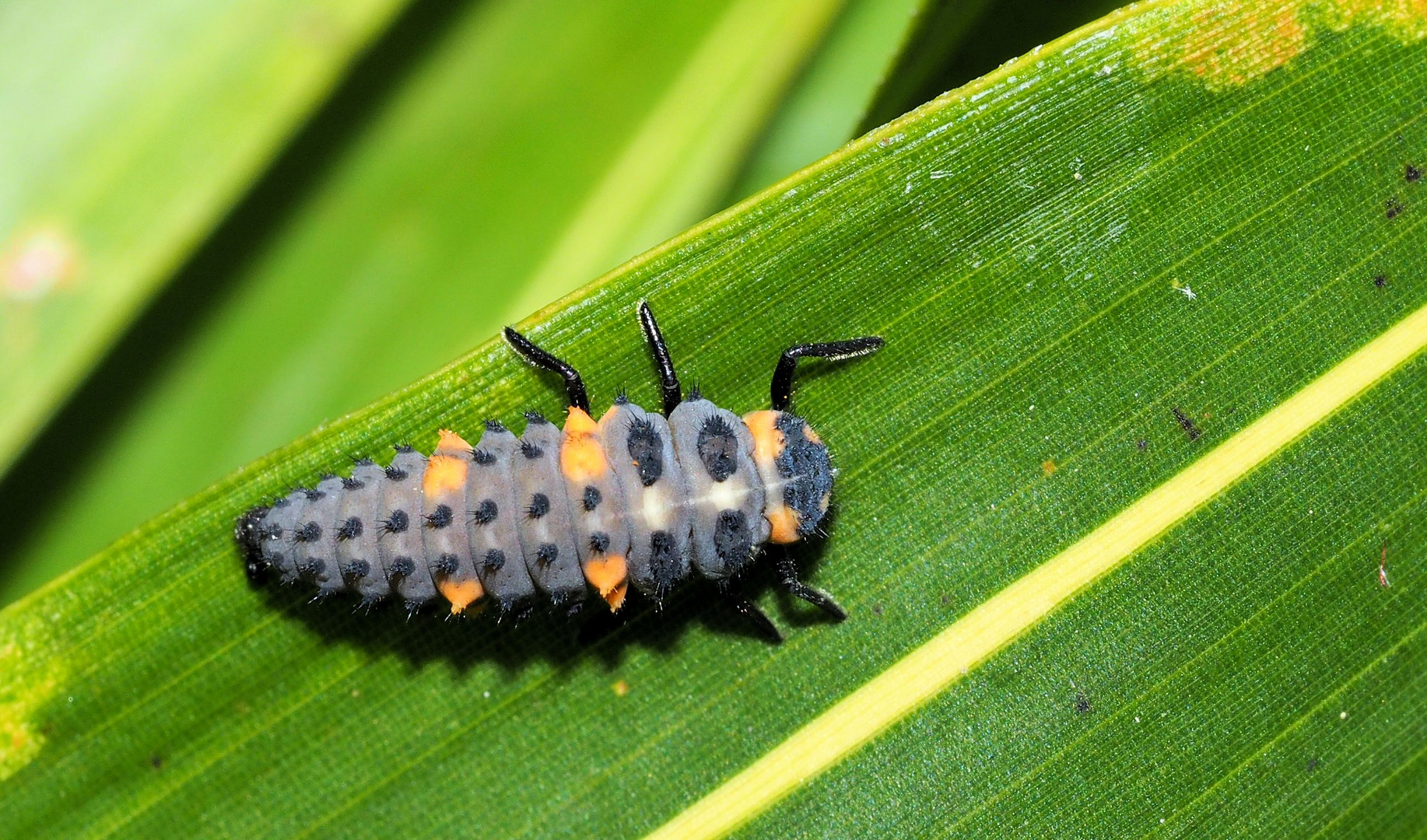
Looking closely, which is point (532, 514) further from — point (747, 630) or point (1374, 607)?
point (1374, 607)

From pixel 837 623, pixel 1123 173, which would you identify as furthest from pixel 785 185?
pixel 837 623

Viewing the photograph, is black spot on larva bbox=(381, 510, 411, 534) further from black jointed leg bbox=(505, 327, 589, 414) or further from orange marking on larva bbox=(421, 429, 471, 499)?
black jointed leg bbox=(505, 327, 589, 414)

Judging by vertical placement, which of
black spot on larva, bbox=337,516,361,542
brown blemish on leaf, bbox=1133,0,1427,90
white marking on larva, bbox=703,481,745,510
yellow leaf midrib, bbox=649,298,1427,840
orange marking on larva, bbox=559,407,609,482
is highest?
brown blemish on leaf, bbox=1133,0,1427,90

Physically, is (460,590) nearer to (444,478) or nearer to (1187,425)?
(444,478)

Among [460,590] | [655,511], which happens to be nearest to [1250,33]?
[655,511]

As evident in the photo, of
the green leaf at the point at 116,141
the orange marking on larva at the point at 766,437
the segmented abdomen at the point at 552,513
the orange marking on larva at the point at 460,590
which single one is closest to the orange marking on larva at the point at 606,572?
the segmented abdomen at the point at 552,513

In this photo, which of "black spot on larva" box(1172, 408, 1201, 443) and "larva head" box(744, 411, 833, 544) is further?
"black spot on larva" box(1172, 408, 1201, 443)

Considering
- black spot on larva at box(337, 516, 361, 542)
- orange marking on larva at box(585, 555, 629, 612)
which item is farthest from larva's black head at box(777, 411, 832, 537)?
black spot on larva at box(337, 516, 361, 542)
